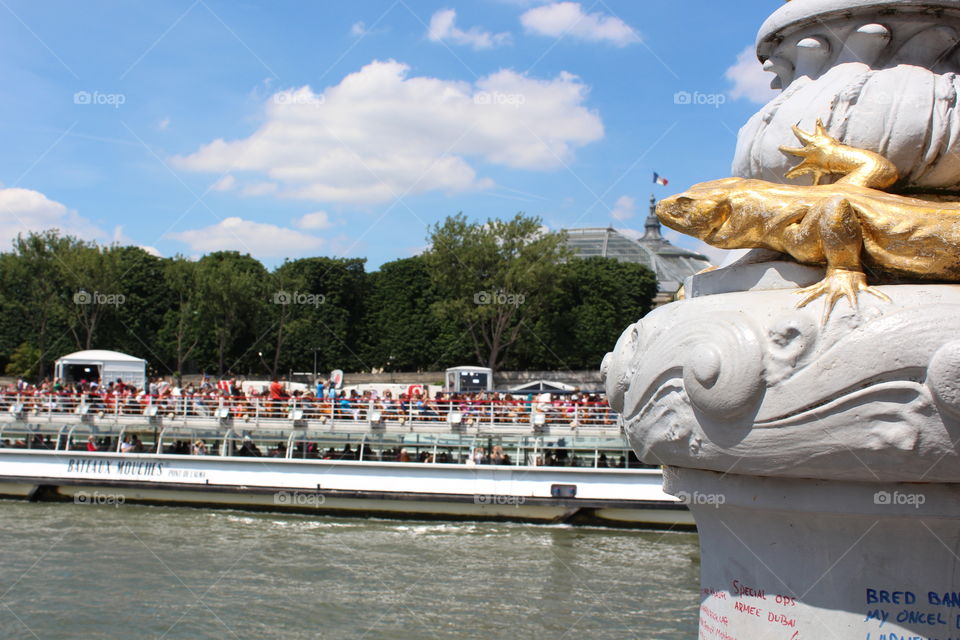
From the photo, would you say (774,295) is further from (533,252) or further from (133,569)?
(533,252)

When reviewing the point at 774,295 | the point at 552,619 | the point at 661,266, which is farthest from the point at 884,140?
the point at 661,266

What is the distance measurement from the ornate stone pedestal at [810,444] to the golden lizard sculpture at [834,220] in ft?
0.43

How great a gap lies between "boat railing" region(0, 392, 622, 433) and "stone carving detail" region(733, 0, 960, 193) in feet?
54.2

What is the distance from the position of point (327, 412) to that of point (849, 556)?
63.6ft

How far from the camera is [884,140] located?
13.7 ft

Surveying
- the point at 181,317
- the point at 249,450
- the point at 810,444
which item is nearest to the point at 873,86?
the point at 810,444

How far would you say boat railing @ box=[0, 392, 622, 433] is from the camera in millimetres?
21375

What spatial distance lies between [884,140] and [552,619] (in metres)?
8.99

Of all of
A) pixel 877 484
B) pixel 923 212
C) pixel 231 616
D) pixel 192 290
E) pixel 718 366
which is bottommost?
pixel 231 616
